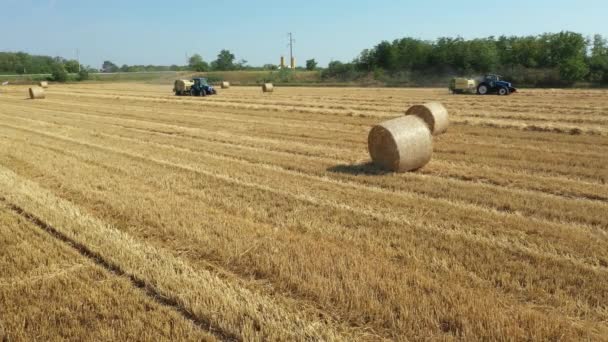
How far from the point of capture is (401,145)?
8953 mm

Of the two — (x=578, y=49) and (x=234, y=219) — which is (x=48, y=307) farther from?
(x=578, y=49)

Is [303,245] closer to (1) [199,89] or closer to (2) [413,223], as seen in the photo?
(2) [413,223]

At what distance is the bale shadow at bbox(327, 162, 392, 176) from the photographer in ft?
29.9

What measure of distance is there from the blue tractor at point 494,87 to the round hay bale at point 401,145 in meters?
22.9

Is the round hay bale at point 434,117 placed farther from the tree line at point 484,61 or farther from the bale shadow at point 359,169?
the tree line at point 484,61

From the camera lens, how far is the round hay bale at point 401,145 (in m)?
9.00

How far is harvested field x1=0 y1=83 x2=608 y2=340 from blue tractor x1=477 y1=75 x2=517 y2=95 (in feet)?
64.3

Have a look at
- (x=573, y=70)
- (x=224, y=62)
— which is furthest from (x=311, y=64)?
(x=573, y=70)

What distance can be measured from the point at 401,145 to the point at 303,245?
4250 mm

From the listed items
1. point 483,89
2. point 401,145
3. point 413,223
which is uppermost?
point 483,89

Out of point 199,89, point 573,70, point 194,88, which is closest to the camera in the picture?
point 199,89

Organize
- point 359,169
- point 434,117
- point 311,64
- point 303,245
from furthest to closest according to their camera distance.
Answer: point 311,64 → point 434,117 → point 359,169 → point 303,245

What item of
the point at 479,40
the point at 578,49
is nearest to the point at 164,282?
the point at 578,49

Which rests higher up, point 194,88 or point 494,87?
point 194,88
